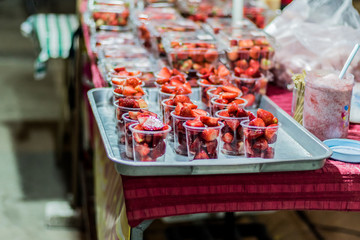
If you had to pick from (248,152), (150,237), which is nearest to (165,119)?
(248,152)

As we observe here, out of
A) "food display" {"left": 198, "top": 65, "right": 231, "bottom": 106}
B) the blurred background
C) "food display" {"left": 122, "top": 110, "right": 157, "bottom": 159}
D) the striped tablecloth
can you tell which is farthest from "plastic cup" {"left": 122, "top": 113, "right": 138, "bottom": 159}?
the striped tablecloth

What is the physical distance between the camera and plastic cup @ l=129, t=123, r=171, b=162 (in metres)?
1.20

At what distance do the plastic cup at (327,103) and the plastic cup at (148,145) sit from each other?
48 centimetres

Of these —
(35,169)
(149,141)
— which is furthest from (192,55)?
(35,169)

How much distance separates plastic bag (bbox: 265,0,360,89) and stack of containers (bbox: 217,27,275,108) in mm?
75

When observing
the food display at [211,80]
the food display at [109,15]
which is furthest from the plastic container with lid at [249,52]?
the food display at [109,15]

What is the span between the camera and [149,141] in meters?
1.21

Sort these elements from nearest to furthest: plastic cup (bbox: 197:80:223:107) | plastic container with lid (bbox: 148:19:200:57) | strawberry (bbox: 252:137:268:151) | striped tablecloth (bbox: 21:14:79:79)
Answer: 1. strawberry (bbox: 252:137:268:151)
2. plastic cup (bbox: 197:80:223:107)
3. plastic container with lid (bbox: 148:19:200:57)
4. striped tablecloth (bbox: 21:14:79:79)

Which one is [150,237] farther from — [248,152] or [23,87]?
[23,87]

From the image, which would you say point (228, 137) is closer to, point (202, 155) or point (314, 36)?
point (202, 155)

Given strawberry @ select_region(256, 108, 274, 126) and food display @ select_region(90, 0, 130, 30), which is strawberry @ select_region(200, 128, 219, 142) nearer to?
strawberry @ select_region(256, 108, 274, 126)

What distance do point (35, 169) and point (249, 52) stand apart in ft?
6.74

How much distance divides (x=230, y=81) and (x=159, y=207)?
2.26 feet

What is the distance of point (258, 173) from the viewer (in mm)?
1221
